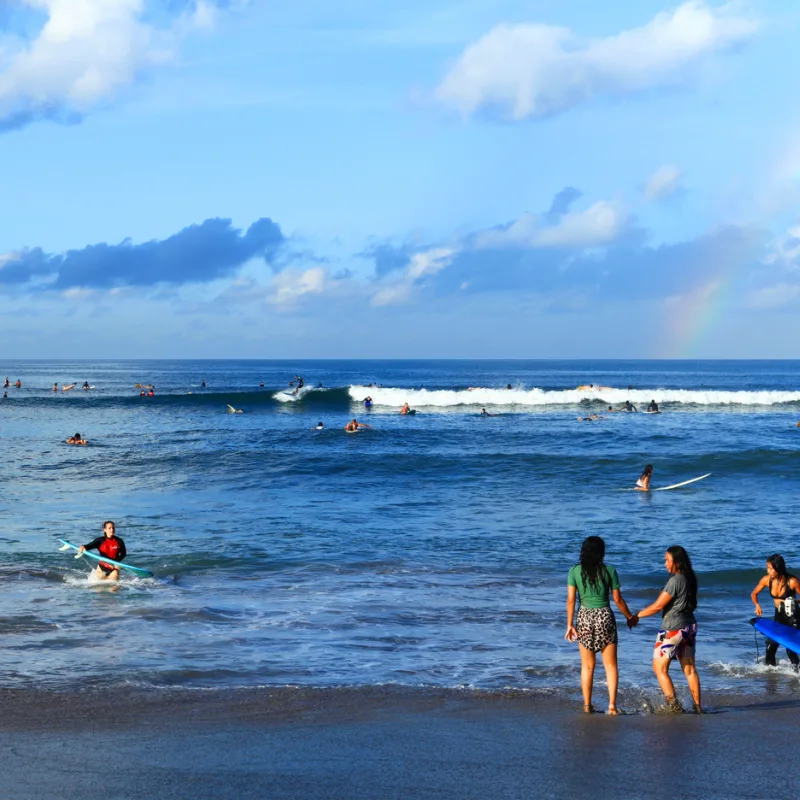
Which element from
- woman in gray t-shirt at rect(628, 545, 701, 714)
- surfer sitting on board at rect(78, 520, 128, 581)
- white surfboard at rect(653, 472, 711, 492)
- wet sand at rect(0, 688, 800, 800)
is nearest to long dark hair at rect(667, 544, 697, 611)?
woman in gray t-shirt at rect(628, 545, 701, 714)

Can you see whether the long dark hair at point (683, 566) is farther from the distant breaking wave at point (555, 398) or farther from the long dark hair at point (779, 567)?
the distant breaking wave at point (555, 398)

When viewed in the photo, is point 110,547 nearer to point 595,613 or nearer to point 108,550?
point 108,550

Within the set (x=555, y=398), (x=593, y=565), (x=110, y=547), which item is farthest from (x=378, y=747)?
(x=555, y=398)

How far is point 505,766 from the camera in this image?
695cm

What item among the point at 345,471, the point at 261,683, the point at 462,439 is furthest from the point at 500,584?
the point at 462,439

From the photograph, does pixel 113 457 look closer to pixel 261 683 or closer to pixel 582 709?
pixel 261 683

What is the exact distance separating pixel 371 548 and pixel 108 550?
16.6 ft

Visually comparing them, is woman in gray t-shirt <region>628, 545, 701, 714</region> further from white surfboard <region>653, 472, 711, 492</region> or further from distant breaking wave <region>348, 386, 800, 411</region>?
distant breaking wave <region>348, 386, 800, 411</region>

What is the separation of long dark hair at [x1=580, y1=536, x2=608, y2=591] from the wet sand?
1205 mm

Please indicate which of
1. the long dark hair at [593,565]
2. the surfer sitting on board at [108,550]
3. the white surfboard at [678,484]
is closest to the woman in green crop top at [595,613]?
the long dark hair at [593,565]

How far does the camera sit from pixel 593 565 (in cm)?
834

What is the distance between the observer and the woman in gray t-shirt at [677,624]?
8398 millimetres

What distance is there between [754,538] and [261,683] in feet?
40.7

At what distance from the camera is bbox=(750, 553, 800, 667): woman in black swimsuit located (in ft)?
32.7
